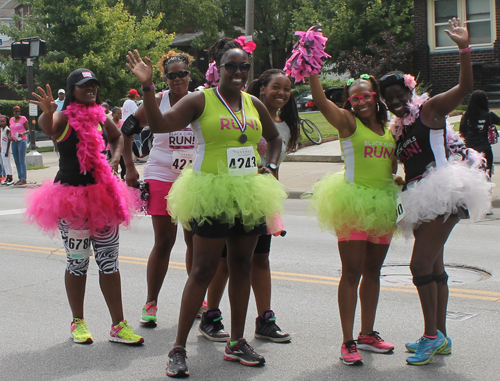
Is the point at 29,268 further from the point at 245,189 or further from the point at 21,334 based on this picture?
the point at 245,189

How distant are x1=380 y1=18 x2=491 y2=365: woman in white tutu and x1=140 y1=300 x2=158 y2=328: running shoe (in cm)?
207

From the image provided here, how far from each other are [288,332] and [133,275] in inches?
101

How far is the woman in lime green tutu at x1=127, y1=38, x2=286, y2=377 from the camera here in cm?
393

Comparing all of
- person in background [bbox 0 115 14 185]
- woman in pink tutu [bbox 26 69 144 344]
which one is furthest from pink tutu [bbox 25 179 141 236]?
person in background [bbox 0 115 14 185]

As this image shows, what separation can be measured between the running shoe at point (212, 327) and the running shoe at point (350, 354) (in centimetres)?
98

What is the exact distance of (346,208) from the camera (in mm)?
4156

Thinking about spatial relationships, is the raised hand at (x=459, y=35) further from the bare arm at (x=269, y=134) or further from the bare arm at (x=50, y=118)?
the bare arm at (x=50, y=118)

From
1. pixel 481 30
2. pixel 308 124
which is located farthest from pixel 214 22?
pixel 308 124

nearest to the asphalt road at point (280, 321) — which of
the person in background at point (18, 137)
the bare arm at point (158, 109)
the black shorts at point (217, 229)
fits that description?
the black shorts at point (217, 229)

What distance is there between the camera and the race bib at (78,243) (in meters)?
4.61

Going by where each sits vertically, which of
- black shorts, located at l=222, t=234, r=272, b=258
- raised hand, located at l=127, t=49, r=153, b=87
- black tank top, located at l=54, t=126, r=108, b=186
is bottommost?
black shorts, located at l=222, t=234, r=272, b=258

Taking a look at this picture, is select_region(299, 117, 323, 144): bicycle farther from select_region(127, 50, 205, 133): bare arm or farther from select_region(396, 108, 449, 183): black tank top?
select_region(127, 50, 205, 133): bare arm

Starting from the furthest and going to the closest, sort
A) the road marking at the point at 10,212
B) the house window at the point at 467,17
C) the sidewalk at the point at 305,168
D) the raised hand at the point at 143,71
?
the house window at the point at 467,17, the sidewalk at the point at 305,168, the road marking at the point at 10,212, the raised hand at the point at 143,71

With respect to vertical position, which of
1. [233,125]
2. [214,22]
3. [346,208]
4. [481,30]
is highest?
[214,22]
